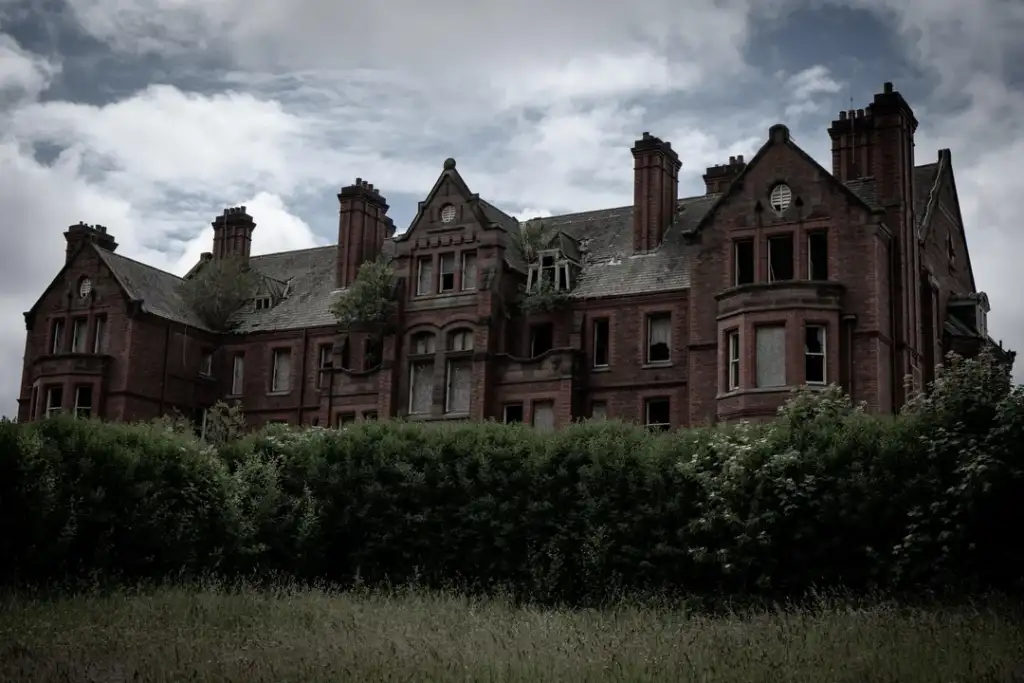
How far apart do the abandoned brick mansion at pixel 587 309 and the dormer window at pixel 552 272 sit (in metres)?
0.11

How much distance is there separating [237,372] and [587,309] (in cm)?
1780

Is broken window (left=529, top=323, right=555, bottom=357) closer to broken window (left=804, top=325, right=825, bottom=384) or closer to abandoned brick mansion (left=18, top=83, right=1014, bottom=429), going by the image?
abandoned brick mansion (left=18, top=83, right=1014, bottom=429)

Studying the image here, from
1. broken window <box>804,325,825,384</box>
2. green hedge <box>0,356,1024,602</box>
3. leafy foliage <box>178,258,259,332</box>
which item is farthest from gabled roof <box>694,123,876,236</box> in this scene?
leafy foliage <box>178,258,259,332</box>

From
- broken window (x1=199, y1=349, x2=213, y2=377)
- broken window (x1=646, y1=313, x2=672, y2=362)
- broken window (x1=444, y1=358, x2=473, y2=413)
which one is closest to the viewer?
broken window (x1=646, y1=313, x2=672, y2=362)

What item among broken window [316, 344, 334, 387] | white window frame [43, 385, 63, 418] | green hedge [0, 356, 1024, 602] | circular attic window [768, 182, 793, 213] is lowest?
green hedge [0, 356, 1024, 602]

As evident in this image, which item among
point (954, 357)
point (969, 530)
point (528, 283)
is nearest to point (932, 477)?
point (969, 530)

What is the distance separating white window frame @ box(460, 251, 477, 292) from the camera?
49094mm

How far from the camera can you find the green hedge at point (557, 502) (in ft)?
77.2

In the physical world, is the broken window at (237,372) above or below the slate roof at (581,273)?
below

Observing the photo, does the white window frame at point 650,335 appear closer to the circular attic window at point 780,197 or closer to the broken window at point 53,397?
the circular attic window at point 780,197

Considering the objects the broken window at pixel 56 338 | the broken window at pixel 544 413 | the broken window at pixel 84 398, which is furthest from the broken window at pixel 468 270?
the broken window at pixel 56 338

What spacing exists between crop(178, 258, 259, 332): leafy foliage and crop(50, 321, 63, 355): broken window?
18.3 ft

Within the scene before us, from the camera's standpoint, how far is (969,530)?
74.2 feet

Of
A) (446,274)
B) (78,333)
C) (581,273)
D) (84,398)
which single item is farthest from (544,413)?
(78,333)
